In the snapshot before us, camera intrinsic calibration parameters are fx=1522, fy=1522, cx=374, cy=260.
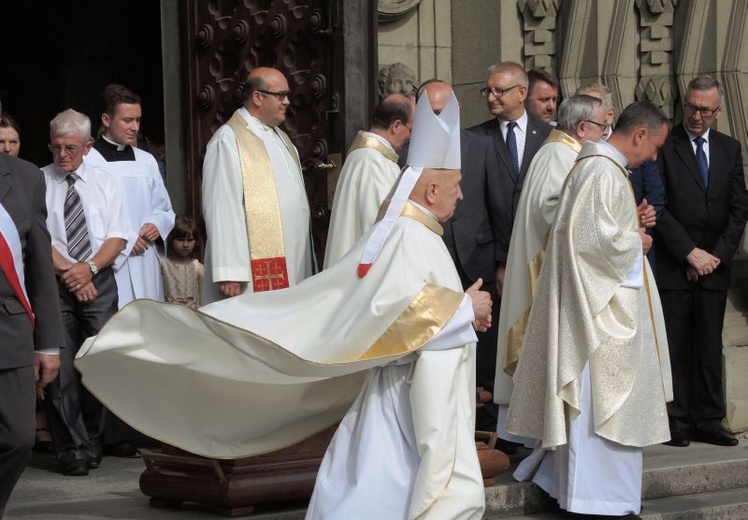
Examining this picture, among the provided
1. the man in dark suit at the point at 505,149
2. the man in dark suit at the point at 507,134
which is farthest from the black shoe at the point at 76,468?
the man in dark suit at the point at 507,134

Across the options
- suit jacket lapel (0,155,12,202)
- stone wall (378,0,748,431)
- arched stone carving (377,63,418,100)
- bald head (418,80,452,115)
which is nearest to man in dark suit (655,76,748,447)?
stone wall (378,0,748,431)

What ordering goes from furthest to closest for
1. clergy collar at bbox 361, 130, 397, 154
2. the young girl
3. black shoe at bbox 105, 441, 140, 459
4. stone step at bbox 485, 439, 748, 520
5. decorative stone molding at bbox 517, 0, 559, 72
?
1. decorative stone molding at bbox 517, 0, 559, 72
2. the young girl
3. black shoe at bbox 105, 441, 140, 459
4. clergy collar at bbox 361, 130, 397, 154
5. stone step at bbox 485, 439, 748, 520

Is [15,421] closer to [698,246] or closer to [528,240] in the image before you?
[528,240]

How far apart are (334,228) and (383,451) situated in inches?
100.0

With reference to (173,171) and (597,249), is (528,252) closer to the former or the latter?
(597,249)

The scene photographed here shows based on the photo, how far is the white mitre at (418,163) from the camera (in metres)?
5.20

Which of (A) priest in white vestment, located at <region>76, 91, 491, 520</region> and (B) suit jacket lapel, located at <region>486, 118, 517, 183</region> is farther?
(B) suit jacket lapel, located at <region>486, 118, 517, 183</region>

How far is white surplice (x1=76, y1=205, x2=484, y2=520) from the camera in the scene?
200 inches

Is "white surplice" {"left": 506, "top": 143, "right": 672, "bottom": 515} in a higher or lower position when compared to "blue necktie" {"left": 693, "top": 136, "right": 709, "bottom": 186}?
lower

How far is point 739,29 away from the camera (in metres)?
9.20

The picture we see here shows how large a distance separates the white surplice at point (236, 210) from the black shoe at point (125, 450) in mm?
943

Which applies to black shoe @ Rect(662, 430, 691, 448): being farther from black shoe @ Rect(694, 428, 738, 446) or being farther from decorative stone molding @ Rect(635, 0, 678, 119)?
decorative stone molding @ Rect(635, 0, 678, 119)

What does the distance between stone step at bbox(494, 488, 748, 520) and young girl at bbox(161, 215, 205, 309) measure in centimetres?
231

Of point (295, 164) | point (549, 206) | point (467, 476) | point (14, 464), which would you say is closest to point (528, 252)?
point (549, 206)
